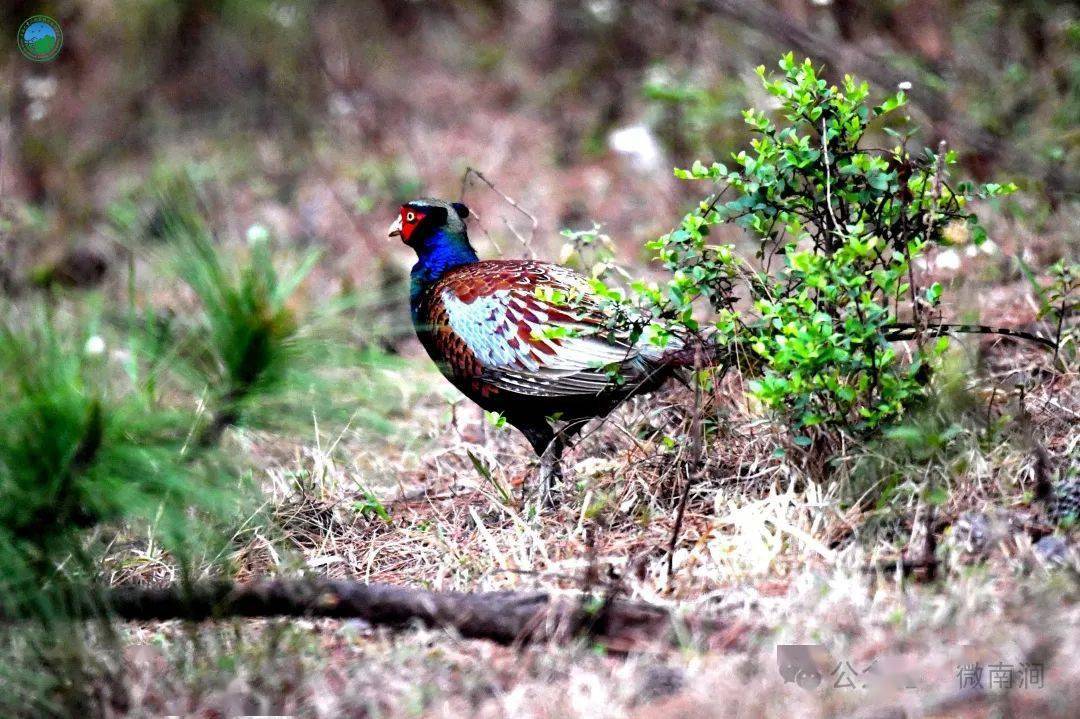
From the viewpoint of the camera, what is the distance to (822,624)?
2.48 metres

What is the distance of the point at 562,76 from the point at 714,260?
16.2ft

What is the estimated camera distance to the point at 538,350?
3486mm

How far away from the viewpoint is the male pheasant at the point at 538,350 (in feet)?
11.1

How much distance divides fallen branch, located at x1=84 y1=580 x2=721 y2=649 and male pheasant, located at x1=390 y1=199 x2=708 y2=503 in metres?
0.92

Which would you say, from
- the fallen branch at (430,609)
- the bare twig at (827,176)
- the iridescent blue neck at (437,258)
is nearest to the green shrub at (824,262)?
the bare twig at (827,176)

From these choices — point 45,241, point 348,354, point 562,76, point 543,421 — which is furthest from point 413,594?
point 562,76

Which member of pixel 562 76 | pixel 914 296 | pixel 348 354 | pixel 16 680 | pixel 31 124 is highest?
pixel 562 76

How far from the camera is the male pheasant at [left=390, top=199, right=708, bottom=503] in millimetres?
3377

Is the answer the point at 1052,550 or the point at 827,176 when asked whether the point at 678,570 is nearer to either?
the point at 1052,550

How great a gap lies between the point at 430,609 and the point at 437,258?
170 centimetres

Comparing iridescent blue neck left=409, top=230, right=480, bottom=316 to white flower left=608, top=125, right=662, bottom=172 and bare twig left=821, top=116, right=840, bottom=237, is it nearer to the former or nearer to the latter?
bare twig left=821, top=116, right=840, bottom=237

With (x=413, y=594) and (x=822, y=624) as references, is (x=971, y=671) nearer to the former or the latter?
(x=822, y=624)

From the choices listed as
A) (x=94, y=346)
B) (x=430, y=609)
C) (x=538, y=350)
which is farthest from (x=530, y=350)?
(x=94, y=346)

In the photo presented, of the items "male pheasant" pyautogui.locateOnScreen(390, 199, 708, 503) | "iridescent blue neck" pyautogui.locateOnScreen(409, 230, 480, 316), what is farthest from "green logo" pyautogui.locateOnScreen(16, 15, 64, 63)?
"male pheasant" pyautogui.locateOnScreen(390, 199, 708, 503)
